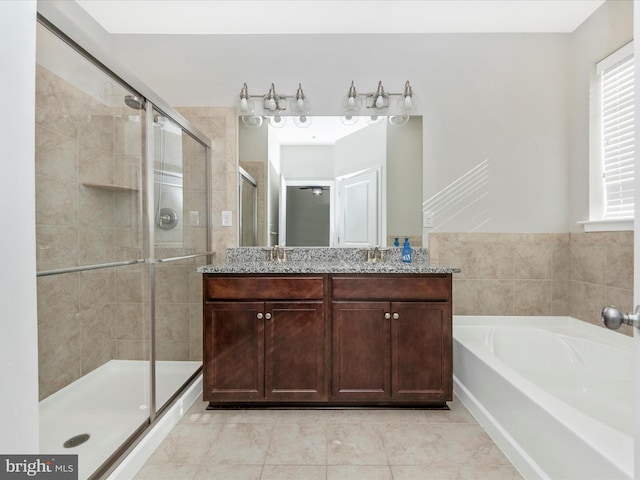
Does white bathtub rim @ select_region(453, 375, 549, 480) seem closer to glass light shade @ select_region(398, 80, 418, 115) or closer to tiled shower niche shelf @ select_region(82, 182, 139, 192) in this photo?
glass light shade @ select_region(398, 80, 418, 115)

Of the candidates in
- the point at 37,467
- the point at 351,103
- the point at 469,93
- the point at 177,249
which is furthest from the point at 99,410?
the point at 469,93

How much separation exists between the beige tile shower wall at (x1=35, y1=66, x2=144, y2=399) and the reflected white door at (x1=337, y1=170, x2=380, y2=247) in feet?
4.42

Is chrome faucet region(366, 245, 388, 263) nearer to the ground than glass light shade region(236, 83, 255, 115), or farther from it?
nearer to the ground

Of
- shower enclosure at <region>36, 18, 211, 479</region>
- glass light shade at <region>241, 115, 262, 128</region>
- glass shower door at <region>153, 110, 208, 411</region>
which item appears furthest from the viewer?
glass light shade at <region>241, 115, 262, 128</region>

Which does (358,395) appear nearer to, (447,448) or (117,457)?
(447,448)

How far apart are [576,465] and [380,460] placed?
76 cm

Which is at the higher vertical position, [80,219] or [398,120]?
[398,120]

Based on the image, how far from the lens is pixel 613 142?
2.19 metres

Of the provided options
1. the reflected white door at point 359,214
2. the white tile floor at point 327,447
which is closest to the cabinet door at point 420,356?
the white tile floor at point 327,447

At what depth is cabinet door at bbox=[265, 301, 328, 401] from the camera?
1957 mm

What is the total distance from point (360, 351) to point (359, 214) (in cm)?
99

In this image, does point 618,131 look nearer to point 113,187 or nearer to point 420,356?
point 420,356

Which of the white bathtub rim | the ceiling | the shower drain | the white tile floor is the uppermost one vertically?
the ceiling

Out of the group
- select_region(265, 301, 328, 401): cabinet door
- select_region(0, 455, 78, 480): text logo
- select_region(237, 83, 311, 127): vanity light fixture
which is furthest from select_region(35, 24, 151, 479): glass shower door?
select_region(237, 83, 311, 127): vanity light fixture
